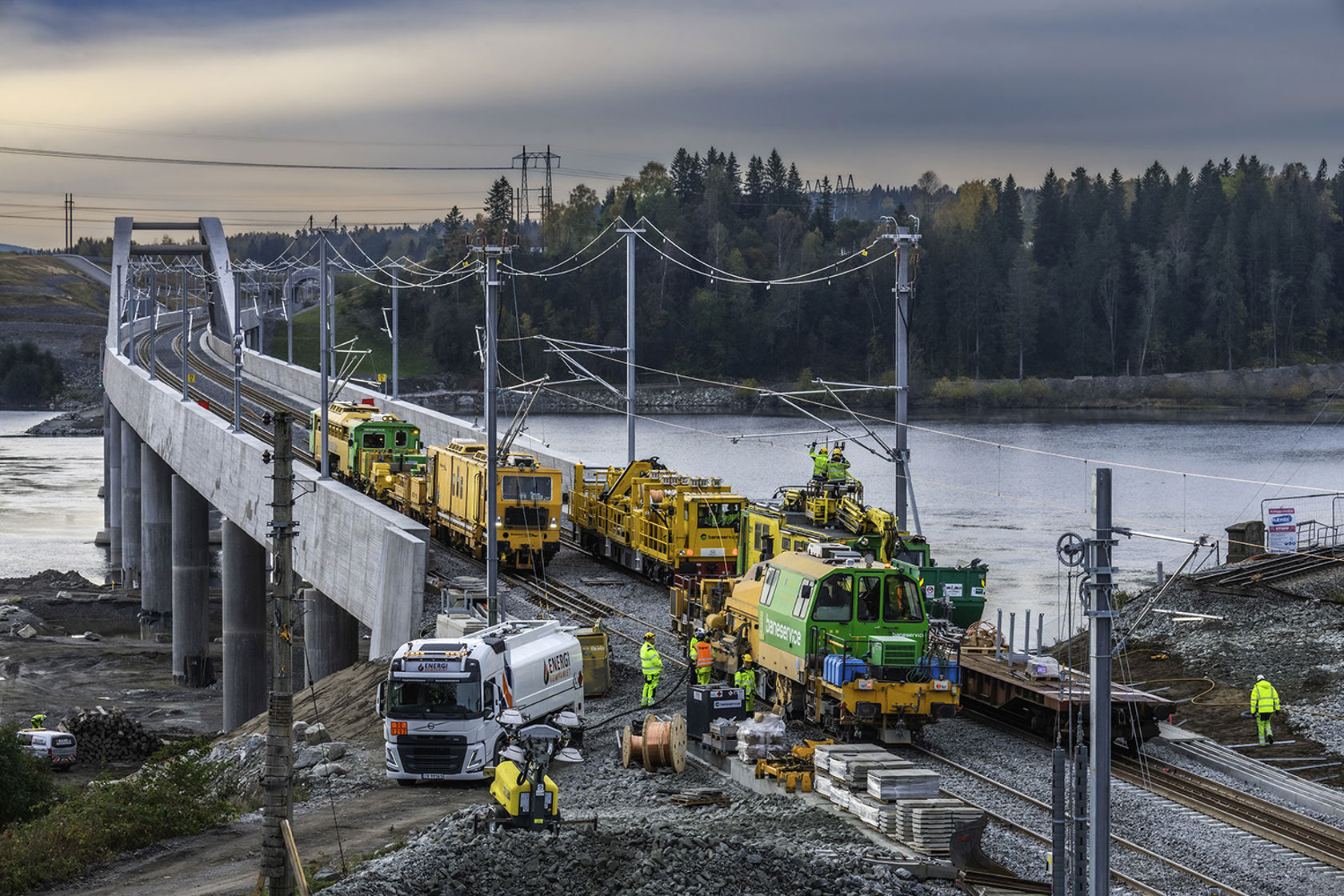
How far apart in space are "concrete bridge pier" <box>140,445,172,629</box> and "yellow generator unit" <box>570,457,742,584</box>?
38692mm

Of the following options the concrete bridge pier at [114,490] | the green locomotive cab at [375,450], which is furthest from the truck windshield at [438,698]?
the concrete bridge pier at [114,490]

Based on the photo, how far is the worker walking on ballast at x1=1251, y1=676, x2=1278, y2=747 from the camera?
29250mm

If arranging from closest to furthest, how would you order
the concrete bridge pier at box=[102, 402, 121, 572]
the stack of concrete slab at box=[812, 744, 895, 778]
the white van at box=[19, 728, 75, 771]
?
the stack of concrete slab at box=[812, 744, 895, 778], the white van at box=[19, 728, 75, 771], the concrete bridge pier at box=[102, 402, 121, 572]

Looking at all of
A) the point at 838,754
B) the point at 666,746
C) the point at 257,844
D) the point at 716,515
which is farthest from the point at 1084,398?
the point at 257,844

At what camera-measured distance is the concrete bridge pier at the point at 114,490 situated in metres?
97.8

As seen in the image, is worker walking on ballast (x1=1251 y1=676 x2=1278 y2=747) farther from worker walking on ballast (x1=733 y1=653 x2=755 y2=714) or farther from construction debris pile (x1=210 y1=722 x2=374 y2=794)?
construction debris pile (x1=210 y1=722 x2=374 y2=794)

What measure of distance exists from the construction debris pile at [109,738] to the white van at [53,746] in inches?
47.1

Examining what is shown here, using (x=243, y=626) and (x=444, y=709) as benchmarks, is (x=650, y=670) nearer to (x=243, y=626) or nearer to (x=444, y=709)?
(x=444, y=709)

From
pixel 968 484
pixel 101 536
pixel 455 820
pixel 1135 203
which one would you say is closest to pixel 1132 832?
pixel 455 820

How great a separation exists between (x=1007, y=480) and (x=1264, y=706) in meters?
73.2

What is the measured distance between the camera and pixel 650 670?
28297mm

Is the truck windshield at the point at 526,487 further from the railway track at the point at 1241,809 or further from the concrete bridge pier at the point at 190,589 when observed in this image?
the concrete bridge pier at the point at 190,589

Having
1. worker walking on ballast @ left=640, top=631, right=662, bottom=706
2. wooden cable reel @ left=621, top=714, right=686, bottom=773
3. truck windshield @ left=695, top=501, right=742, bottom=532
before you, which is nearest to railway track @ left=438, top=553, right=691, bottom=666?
truck windshield @ left=695, top=501, right=742, bottom=532

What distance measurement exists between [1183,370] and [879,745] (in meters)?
152
